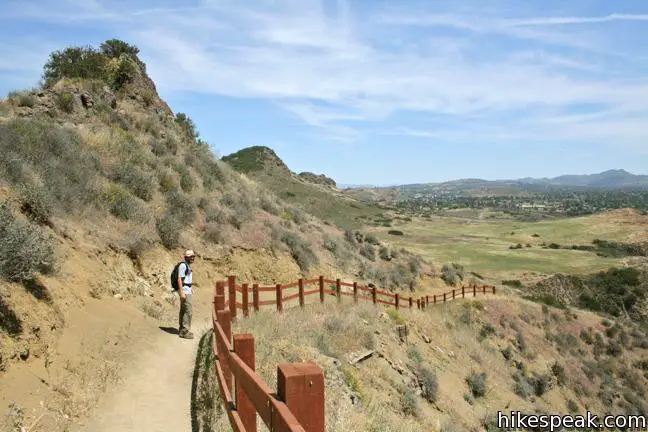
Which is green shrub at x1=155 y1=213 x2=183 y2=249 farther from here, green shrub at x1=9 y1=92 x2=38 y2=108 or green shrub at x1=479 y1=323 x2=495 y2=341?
green shrub at x1=479 y1=323 x2=495 y2=341

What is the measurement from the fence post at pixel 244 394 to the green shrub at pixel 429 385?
41.2ft

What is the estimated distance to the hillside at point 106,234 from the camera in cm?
841

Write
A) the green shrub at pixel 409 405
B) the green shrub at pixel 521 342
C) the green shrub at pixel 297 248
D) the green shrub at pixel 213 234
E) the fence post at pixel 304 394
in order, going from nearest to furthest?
the fence post at pixel 304 394 < the green shrub at pixel 409 405 < the green shrub at pixel 213 234 < the green shrub at pixel 297 248 < the green shrub at pixel 521 342

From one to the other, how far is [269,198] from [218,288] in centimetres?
2061

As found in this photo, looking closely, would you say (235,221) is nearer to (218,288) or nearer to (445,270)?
(218,288)

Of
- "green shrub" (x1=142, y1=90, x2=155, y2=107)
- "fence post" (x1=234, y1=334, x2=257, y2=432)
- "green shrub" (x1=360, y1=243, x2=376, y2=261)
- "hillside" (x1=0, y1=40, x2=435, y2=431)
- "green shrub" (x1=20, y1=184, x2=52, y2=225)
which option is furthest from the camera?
"green shrub" (x1=360, y1=243, x2=376, y2=261)

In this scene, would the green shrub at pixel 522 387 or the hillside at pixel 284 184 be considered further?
the hillside at pixel 284 184

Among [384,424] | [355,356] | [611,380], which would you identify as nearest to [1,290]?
[384,424]

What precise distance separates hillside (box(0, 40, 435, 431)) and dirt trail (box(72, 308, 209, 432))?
0.72 ft

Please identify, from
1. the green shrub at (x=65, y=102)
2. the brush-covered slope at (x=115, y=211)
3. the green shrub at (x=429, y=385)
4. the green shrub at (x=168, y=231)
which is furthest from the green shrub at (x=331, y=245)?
the green shrub at (x=65, y=102)

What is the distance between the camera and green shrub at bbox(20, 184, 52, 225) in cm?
1289

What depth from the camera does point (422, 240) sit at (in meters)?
100

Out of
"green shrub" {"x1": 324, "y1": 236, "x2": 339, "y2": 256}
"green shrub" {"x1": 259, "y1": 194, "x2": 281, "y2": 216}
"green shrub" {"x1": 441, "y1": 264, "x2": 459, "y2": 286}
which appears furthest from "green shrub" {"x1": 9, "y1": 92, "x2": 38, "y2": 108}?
"green shrub" {"x1": 441, "y1": 264, "x2": 459, "y2": 286}

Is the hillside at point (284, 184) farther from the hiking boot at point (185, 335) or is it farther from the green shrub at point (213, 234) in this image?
the hiking boot at point (185, 335)
